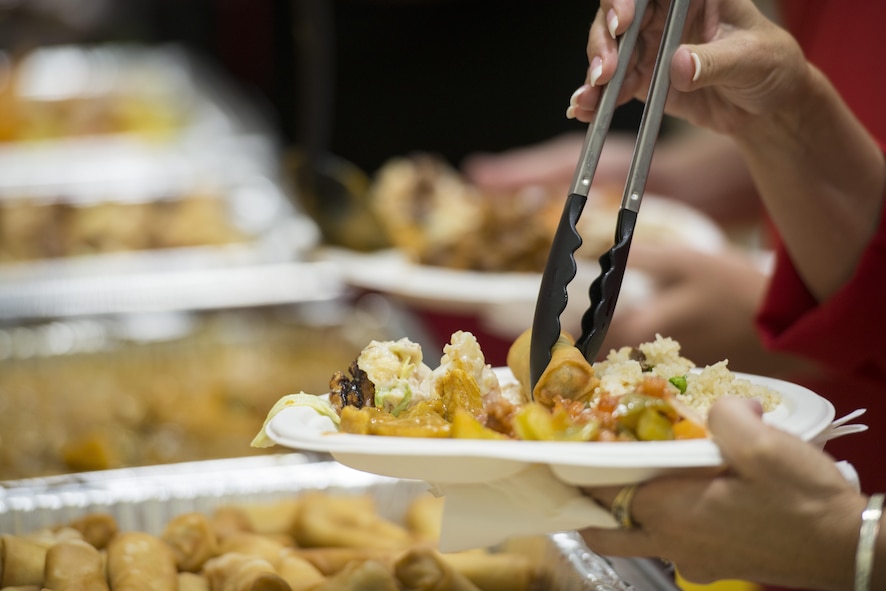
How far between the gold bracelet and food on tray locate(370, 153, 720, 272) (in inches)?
34.0

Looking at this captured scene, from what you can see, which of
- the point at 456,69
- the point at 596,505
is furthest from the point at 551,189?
the point at 456,69

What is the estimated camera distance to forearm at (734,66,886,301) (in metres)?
1.11

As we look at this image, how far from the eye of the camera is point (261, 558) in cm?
104

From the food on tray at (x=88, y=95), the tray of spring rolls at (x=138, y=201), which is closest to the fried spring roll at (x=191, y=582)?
the tray of spring rolls at (x=138, y=201)

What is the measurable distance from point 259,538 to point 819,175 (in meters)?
0.74

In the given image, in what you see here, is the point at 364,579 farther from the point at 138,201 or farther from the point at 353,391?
the point at 138,201

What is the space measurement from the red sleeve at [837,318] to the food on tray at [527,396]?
501 mm

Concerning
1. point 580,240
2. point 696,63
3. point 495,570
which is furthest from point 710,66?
point 495,570

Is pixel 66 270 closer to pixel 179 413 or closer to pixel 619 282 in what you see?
pixel 179 413

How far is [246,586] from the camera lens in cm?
96

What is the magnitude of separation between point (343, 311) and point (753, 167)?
3.78 ft

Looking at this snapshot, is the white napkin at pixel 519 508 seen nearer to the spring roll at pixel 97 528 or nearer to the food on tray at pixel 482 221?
the spring roll at pixel 97 528

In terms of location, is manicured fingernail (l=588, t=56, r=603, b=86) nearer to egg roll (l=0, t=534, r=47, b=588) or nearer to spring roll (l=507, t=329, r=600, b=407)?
spring roll (l=507, t=329, r=600, b=407)

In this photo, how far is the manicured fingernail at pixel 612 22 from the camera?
91 cm
